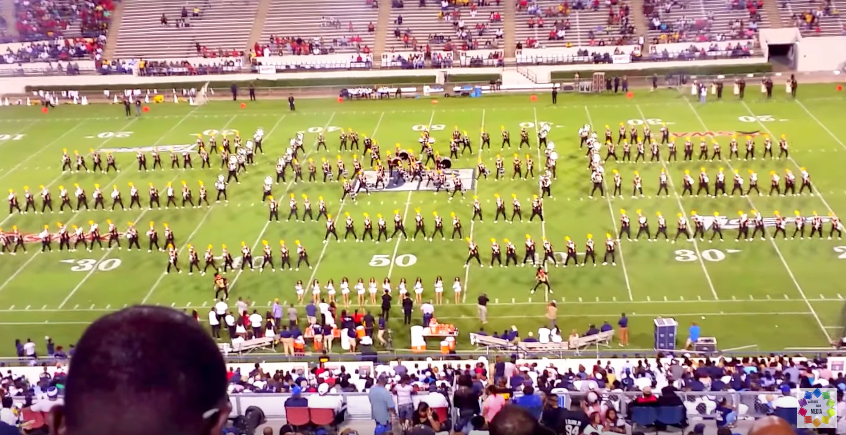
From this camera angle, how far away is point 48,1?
51.4 meters

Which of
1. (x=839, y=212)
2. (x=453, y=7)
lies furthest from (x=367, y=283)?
(x=453, y=7)

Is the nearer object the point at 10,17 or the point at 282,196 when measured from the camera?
the point at 282,196

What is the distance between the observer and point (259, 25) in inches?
1953

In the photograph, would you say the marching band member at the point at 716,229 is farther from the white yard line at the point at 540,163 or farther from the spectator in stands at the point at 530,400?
the spectator in stands at the point at 530,400

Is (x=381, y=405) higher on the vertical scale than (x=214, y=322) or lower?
higher

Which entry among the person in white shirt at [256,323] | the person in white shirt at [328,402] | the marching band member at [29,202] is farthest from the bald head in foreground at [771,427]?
the marching band member at [29,202]

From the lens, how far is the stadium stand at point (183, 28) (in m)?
48.5

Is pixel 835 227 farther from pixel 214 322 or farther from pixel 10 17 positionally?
pixel 10 17

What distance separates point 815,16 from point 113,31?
36.6m

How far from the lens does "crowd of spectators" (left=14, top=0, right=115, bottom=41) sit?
49.2 meters

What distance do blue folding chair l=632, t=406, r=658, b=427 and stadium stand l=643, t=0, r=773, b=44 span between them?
3578cm

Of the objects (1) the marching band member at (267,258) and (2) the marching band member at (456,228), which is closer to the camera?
(1) the marching band member at (267,258)

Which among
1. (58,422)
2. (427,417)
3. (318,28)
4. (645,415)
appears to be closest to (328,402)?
(427,417)

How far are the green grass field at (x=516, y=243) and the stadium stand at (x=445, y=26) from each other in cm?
1048
